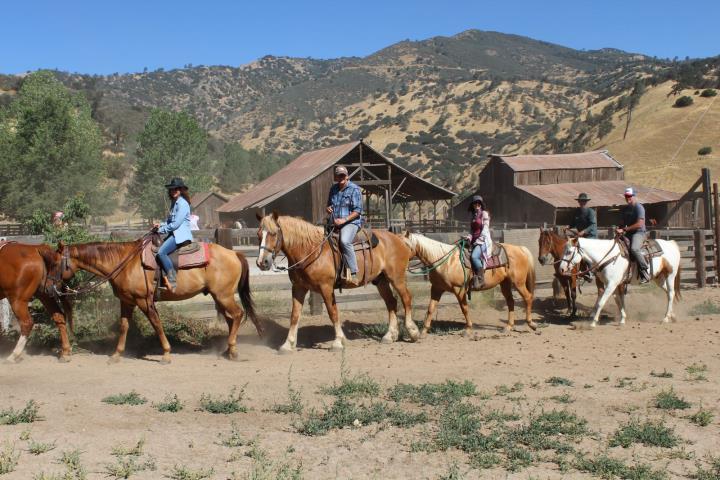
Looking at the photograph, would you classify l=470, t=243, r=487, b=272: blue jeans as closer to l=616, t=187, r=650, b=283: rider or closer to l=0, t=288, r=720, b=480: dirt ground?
l=0, t=288, r=720, b=480: dirt ground

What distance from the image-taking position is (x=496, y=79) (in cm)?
12419

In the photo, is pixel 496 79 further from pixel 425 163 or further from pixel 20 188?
pixel 20 188

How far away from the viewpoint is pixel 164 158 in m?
63.3

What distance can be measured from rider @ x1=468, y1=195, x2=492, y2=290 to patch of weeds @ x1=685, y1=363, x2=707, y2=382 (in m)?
3.93

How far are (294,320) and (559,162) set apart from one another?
42404 millimetres

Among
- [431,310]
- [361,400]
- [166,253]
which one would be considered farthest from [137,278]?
[431,310]

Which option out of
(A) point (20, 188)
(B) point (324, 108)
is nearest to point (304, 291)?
(A) point (20, 188)

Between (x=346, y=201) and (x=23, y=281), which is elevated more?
(x=346, y=201)

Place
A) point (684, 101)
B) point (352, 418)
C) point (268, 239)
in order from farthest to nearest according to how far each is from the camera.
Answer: point (684, 101) → point (268, 239) → point (352, 418)

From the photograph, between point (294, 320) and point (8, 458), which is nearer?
point (8, 458)

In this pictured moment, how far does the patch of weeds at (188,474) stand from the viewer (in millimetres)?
5125

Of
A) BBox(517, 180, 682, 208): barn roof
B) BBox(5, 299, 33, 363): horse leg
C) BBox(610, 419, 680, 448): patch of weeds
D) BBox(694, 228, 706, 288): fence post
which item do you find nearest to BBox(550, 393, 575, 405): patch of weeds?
BBox(610, 419, 680, 448): patch of weeds

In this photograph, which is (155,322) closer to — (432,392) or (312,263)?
(312,263)

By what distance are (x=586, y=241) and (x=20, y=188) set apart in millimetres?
45859
